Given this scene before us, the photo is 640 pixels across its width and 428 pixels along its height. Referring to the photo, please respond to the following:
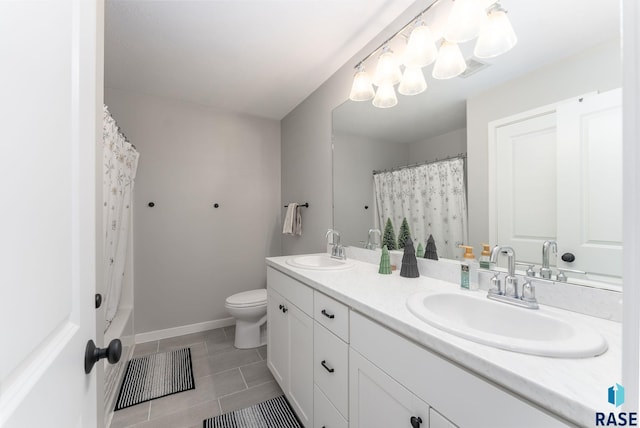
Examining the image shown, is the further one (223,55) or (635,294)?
(223,55)

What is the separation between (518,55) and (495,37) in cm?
13

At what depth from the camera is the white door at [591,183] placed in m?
0.83

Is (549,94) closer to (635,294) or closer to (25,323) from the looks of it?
(635,294)

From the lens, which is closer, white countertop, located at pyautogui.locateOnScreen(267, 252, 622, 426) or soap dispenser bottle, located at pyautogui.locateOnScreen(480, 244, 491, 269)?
white countertop, located at pyautogui.locateOnScreen(267, 252, 622, 426)

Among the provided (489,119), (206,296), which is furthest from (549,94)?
(206,296)

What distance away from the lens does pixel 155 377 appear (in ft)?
6.30

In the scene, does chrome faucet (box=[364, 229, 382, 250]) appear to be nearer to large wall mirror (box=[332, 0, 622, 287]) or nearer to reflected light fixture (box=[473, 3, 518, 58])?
large wall mirror (box=[332, 0, 622, 287])

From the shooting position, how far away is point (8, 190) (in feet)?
1.04

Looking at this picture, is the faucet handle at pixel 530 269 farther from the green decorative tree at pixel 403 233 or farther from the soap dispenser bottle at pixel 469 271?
the green decorative tree at pixel 403 233

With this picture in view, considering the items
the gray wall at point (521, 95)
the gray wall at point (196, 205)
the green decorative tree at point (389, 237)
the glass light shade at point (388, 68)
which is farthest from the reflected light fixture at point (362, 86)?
the gray wall at point (196, 205)

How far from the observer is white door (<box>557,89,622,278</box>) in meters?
0.83

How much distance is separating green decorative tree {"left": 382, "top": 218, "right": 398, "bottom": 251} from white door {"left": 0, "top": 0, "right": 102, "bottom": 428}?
1.46m

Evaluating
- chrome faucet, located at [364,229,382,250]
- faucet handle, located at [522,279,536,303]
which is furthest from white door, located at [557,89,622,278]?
chrome faucet, located at [364,229,382,250]

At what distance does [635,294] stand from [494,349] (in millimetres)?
453
